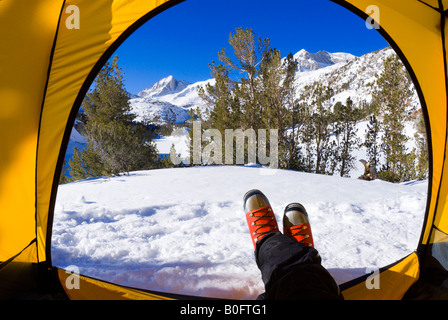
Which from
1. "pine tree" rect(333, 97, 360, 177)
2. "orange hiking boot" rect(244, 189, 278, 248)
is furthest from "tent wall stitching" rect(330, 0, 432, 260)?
"pine tree" rect(333, 97, 360, 177)

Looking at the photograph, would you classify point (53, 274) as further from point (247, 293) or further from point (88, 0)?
point (88, 0)

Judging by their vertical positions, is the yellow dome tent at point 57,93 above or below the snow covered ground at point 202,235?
above

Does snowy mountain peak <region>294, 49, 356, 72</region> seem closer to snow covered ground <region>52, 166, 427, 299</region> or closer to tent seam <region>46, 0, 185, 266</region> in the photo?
snow covered ground <region>52, 166, 427, 299</region>

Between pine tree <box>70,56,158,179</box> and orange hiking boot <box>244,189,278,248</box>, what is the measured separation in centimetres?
652

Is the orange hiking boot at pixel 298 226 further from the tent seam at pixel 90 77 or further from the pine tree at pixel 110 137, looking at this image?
the pine tree at pixel 110 137

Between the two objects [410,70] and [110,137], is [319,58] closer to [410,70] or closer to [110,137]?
[110,137]

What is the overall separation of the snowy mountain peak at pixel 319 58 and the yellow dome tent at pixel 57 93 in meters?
194

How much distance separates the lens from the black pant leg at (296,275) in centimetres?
92

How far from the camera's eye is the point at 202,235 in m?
2.21

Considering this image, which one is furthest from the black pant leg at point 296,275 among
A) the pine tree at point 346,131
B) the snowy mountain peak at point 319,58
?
the snowy mountain peak at point 319,58

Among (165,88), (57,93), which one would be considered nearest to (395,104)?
(57,93)

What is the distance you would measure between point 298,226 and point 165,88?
17495 centimetres

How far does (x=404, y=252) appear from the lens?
1897 mm
